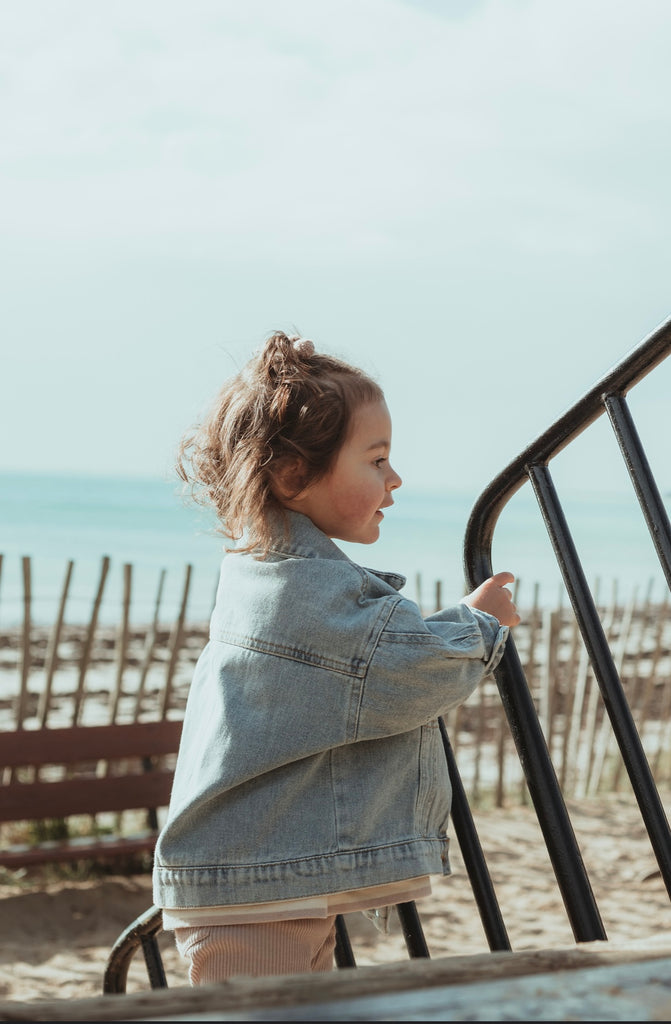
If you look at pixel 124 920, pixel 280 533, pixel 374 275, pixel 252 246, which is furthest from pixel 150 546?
pixel 252 246

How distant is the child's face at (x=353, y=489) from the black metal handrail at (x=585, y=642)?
19 cm

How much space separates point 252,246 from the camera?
221ft

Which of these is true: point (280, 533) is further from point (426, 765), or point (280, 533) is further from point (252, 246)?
point (252, 246)

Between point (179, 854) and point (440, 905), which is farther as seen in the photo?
point (440, 905)

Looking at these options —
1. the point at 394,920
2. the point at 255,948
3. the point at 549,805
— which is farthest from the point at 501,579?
the point at 394,920

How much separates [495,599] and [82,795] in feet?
11.9

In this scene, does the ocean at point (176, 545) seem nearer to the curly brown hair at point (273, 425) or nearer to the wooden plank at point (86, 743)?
the wooden plank at point (86, 743)

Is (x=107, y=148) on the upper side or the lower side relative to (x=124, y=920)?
upper

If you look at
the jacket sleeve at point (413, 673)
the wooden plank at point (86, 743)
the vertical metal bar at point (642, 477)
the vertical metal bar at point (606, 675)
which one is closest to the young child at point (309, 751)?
the jacket sleeve at point (413, 673)

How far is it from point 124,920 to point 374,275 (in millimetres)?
58460

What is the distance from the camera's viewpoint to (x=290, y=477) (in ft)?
4.62

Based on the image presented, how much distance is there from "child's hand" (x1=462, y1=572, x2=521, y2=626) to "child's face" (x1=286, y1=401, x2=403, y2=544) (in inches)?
7.3

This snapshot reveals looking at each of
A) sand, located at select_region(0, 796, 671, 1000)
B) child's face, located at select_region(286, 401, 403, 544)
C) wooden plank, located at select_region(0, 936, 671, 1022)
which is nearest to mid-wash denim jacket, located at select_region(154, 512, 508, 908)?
child's face, located at select_region(286, 401, 403, 544)

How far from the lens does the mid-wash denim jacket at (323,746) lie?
123cm
